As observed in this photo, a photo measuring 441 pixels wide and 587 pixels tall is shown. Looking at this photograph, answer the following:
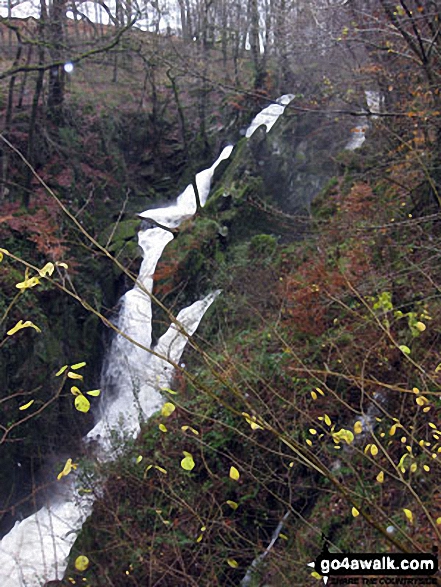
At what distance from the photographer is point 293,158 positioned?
41.7 feet

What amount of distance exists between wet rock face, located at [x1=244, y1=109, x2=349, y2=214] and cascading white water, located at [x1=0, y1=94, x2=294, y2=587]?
75cm

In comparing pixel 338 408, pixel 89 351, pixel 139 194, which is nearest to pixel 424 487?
pixel 338 408

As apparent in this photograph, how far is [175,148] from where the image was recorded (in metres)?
15.4

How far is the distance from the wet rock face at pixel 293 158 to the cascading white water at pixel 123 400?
746mm

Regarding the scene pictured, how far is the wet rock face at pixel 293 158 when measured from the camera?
39.8 ft

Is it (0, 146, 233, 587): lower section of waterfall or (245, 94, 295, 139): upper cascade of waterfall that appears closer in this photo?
(0, 146, 233, 587): lower section of waterfall

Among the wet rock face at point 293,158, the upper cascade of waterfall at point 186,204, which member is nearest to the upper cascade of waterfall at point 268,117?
the wet rock face at point 293,158

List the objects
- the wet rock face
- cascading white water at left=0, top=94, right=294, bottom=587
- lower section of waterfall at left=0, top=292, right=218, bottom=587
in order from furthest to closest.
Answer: the wet rock face < cascading white water at left=0, top=94, right=294, bottom=587 < lower section of waterfall at left=0, top=292, right=218, bottom=587

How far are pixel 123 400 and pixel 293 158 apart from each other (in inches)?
314

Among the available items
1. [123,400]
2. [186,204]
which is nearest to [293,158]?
[186,204]

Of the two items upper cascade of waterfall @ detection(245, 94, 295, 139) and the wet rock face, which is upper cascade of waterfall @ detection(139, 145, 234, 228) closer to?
upper cascade of waterfall @ detection(245, 94, 295, 139)

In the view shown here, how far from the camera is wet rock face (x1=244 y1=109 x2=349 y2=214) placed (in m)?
12.1

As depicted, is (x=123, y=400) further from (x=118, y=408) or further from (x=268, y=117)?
(x=268, y=117)

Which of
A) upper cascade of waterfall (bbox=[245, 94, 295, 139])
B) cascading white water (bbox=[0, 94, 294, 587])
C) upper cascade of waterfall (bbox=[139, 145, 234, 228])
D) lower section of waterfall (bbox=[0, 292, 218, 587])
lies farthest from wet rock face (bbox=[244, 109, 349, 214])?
lower section of waterfall (bbox=[0, 292, 218, 587])
